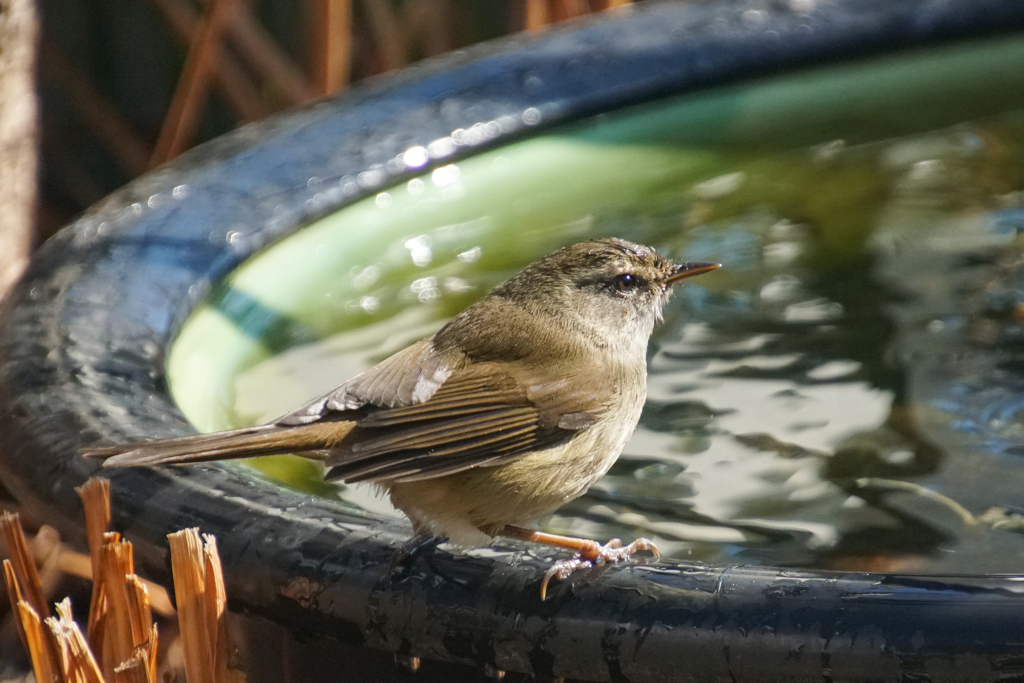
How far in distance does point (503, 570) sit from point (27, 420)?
95 cm

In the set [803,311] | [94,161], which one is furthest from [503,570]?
[94,161]

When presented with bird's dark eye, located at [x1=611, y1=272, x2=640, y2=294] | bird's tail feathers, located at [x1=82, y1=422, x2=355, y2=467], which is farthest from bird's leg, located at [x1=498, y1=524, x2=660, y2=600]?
bird's dark eye, located at [x1=611, y1=272, x2=640, y2=294]

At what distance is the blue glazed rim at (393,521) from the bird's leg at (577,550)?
1.2 inches

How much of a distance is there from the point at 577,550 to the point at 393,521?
0.29 metres

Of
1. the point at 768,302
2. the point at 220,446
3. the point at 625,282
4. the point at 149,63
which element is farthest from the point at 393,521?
the point at 149,63

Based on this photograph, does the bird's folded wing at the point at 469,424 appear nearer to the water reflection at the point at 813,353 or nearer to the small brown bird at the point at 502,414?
the small brown bird at the point at 502,414

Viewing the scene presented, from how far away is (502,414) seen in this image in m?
2.31

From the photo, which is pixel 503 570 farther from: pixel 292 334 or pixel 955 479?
pixel 292 334

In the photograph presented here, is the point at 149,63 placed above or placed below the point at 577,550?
above

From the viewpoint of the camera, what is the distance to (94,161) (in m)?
6.95

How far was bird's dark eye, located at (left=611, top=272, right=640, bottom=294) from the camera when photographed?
2.75 m

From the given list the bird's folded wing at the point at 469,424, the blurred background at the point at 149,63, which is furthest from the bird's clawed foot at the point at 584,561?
the blurred background at the point at 149,63

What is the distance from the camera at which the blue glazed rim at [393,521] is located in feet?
5.02

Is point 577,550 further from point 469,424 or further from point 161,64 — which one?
point 161,64
